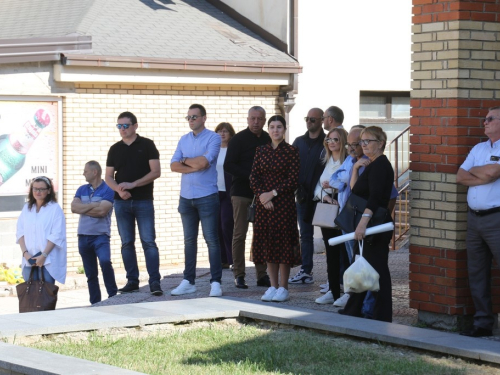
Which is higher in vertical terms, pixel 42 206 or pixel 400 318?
pixel 42 206

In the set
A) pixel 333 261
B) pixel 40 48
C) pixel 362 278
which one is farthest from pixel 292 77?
pixel 362 278

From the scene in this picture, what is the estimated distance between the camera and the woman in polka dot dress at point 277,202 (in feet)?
33.1

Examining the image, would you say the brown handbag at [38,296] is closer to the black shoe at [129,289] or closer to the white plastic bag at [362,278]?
the black shoe at [129,289]

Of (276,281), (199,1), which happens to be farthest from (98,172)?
(199,1)

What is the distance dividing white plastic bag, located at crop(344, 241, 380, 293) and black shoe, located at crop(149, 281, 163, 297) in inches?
128

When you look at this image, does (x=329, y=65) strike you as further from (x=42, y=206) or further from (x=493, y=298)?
(x=493, y=298)

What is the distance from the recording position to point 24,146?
15.2 m

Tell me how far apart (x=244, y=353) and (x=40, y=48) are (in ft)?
28.0

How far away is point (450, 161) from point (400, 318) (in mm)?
1665

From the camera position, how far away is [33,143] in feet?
50.2

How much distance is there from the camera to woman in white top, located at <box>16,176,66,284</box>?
10312 mm

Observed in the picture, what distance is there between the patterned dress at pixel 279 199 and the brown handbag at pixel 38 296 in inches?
84.4

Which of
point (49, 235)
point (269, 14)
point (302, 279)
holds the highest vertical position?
point (269, 14)

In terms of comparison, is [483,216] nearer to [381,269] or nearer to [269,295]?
[381,269]
